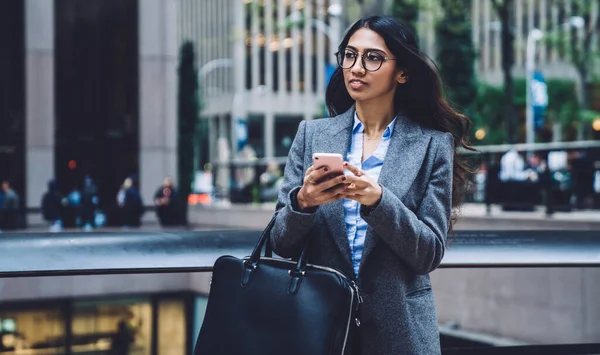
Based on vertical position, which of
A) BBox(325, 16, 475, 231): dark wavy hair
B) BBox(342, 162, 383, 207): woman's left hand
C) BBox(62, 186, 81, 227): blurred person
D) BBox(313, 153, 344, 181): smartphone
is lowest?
BBox(62, 186, 81, 227): blurred person

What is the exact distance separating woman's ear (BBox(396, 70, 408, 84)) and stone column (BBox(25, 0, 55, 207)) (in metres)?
25.9

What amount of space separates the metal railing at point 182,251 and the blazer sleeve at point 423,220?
0.81 metres

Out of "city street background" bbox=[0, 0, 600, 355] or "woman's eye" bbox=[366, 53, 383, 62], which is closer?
"woman's eye" bbox=[366, 53, 383, 62]

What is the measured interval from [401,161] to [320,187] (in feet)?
1.32

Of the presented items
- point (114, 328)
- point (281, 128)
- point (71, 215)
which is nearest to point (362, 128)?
point (114, 328)

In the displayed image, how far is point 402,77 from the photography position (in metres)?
2.81

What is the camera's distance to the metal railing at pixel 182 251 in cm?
326

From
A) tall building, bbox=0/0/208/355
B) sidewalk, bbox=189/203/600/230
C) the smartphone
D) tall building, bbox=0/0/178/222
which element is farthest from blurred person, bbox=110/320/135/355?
tall building, bbox=0/0/178/222

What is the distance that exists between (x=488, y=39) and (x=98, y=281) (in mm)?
71701

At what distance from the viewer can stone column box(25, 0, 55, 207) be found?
27391 mm

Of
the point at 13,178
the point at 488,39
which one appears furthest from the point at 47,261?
the point at 488,39

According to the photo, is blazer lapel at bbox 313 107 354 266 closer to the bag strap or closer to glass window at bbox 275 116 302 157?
the bag strap

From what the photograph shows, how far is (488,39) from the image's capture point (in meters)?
73.2

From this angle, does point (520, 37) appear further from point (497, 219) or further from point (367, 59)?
point (367, 59)
